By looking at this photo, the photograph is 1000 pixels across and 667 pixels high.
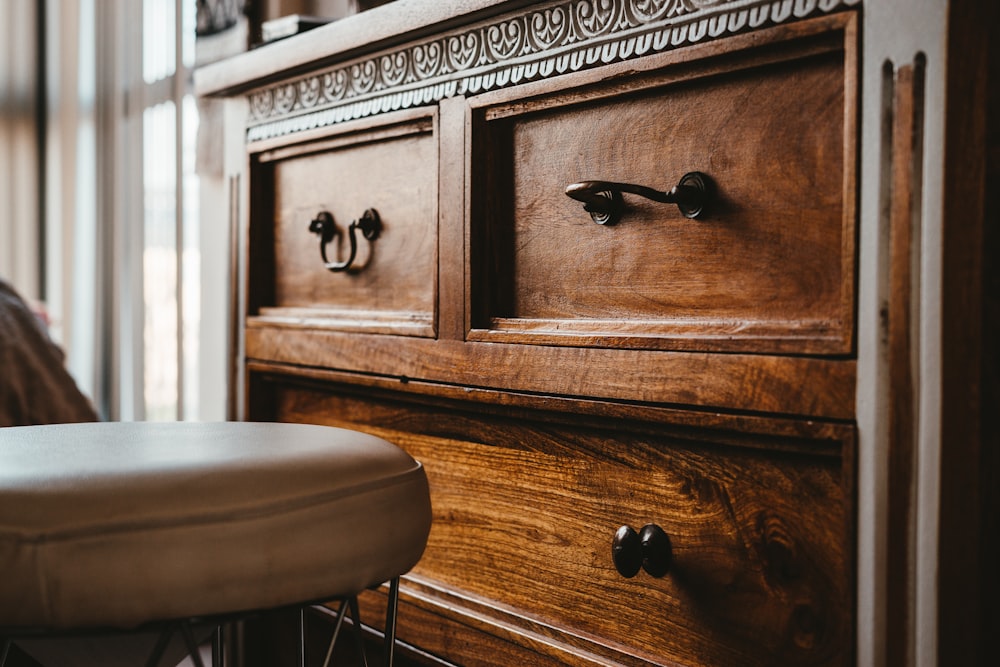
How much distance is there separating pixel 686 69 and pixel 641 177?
7 centimetres

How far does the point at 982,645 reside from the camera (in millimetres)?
447

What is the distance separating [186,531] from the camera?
415mm

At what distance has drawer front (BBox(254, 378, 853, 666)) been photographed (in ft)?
1.72

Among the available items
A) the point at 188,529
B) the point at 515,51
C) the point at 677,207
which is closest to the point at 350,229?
the point at 515,51

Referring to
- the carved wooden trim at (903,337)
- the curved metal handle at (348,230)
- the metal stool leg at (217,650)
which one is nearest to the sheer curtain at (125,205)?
the curved metal handle at (348,230)

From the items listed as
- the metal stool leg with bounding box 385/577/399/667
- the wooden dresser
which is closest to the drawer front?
the wooden dresser

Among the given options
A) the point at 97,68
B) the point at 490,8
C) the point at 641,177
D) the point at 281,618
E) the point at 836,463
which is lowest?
the point at 281,618

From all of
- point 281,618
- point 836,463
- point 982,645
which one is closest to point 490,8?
point 836,463

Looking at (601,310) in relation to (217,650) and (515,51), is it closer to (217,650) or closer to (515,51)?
(515,51)

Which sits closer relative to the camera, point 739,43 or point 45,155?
point 739,43

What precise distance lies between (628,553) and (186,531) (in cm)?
29

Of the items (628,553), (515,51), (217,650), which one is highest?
(515,51)

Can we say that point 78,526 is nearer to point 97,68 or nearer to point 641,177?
point 641,177

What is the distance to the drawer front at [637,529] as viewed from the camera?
20.6 inches
